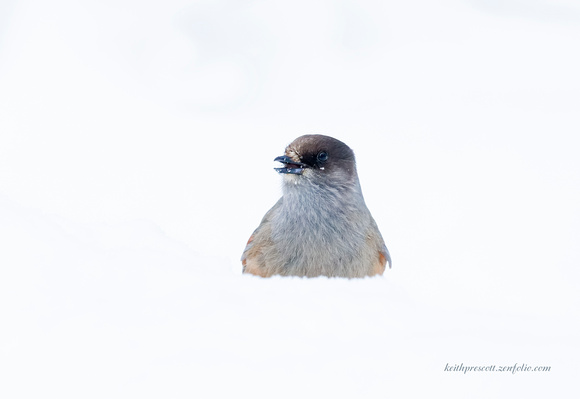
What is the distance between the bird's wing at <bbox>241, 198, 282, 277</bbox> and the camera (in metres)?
5.08

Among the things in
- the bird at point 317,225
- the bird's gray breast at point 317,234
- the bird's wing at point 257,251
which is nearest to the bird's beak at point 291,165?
the bird at point 317,225

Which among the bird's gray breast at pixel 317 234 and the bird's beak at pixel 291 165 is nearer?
the bird's gray breast at pixel 317 234

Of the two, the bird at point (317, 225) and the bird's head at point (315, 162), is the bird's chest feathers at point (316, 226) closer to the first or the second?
the bird at point (317, 225)

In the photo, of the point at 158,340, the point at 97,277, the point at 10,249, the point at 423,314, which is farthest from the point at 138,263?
the point at 423,314

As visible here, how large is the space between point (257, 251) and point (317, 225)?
0.51m

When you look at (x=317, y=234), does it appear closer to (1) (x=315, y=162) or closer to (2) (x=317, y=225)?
(2) (x=317, y=225)

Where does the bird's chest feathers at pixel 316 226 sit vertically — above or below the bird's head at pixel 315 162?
below

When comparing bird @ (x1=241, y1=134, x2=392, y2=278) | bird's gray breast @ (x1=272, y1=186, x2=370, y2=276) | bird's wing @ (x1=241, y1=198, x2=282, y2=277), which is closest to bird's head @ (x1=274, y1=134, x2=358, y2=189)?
bird @ (x1=241, y1=134, x2=392, y2=278)

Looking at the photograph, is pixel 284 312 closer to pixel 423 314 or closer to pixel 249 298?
pixel 249 298

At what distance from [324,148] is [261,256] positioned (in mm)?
946

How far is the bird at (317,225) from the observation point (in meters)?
4.96

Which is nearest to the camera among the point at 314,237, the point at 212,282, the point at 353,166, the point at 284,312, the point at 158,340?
the point at 158,340

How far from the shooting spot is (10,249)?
9.75ft

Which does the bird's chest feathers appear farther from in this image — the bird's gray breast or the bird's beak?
the bird's beak
